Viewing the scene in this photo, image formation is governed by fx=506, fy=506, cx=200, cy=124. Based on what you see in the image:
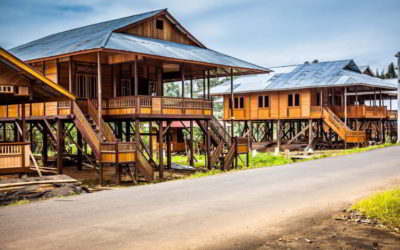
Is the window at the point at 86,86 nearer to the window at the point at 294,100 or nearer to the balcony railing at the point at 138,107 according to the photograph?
the balcony railing at the point at 138,107

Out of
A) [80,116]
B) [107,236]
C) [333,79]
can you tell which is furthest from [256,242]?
[333,79]

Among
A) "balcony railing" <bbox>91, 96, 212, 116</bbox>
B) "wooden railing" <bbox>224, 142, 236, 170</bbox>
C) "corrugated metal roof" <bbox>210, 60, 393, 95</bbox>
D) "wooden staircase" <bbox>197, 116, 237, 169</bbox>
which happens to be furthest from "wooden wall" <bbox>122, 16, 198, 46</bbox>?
"corrugated metal roof" <bbox>210, 60, 393, 95</bbox>

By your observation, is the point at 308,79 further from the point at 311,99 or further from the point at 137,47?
the point at 137,47

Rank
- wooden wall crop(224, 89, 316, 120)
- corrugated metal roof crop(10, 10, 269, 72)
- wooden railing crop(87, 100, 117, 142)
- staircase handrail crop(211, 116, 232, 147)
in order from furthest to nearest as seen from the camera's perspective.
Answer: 1. wooden wall crop(224, 89, 316, 120)
2. staircase handrail crop(211, 116, 232, 147)
3. corrugated metal roof crop(10, 10, 269, 72)
4. wooden railing crop(87, 100, 117, 142)

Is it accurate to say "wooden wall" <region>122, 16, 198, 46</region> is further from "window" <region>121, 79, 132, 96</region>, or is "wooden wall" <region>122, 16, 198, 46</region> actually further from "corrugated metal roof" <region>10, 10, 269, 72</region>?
"window" <region>121, 79, 132, 96</region>

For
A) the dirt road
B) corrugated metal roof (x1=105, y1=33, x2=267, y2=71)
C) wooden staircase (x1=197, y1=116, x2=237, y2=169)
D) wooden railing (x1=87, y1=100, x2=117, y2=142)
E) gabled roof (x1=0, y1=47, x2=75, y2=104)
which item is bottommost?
the dirt road

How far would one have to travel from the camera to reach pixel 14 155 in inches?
733

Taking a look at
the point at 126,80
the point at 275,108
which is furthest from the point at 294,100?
the point at 126,80

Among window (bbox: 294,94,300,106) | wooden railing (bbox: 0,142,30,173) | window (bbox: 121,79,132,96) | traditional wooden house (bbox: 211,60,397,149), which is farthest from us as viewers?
window (bbox: 294,94,300,106)

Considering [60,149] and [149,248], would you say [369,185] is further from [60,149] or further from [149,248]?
[60,149]

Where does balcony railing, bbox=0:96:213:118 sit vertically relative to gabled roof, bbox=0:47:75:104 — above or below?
below

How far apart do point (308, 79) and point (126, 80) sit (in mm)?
19541

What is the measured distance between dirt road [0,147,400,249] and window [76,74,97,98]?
10.4 m

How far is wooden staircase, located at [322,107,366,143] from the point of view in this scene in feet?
129
